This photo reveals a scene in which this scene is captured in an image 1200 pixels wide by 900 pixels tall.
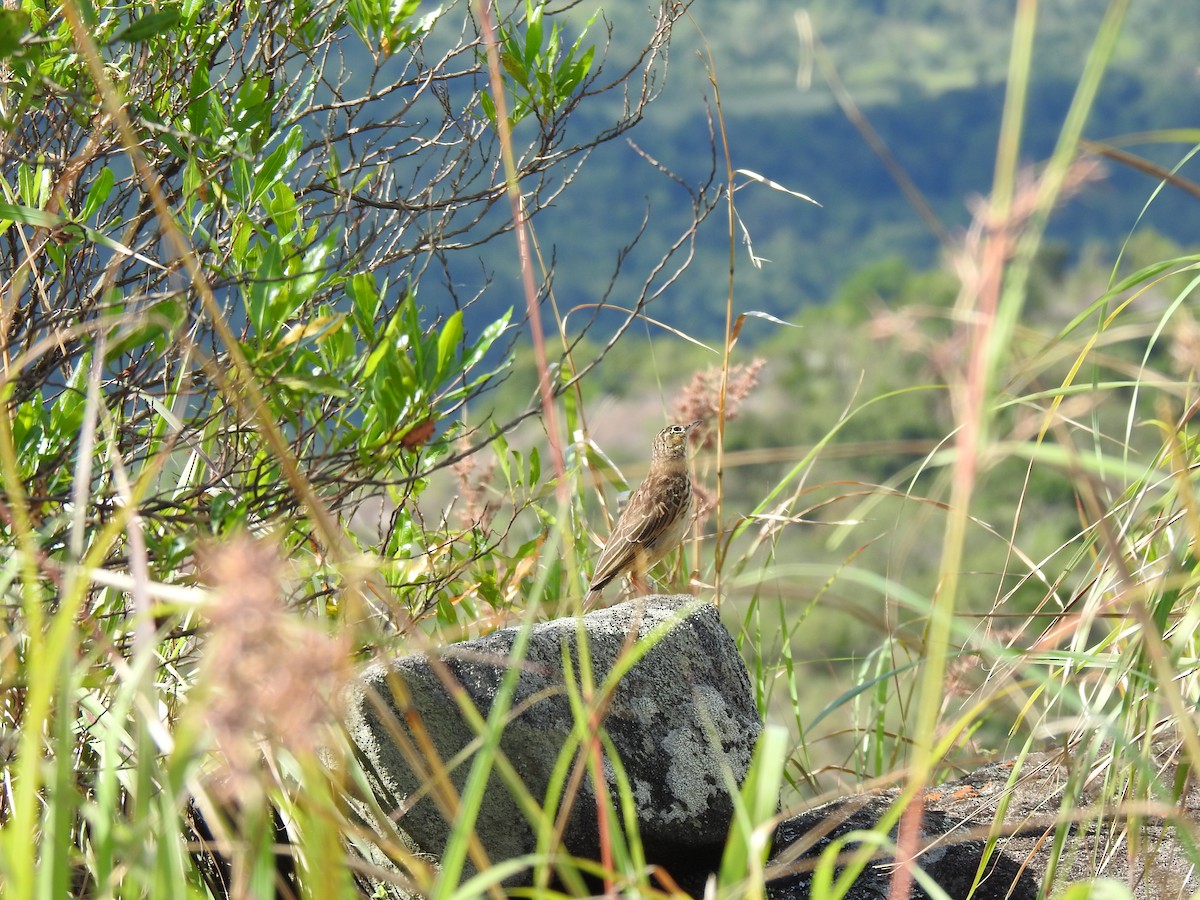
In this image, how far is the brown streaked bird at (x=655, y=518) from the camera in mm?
4383

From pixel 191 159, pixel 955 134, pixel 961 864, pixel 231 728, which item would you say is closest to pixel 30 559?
pixel 231 728

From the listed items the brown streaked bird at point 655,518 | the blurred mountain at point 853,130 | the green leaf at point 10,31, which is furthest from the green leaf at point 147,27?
the blurred mountain at point 853,130

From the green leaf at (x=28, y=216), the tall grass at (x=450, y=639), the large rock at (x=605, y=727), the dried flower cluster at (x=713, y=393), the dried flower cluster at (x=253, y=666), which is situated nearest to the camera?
the dried flower cluster at (x=253, y=666)

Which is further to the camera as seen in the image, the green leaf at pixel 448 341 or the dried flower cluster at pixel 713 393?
the dried flower cluster at pixel 713 393

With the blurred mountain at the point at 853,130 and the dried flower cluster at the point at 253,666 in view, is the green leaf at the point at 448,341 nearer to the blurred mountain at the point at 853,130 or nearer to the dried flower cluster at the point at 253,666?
the dried flower cluster at the point at 253,666

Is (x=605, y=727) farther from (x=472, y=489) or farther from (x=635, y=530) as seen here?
(x=635, y=530)

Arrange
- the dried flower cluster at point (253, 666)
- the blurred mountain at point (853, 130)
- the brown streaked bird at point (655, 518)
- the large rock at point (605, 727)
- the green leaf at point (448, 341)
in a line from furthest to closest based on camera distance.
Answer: the blurred mountain at point (853, 130) < the brown streaked bird at point (655, 518) < the large rock at point (605, 727) < the green leaf at point (448, 341) < the dried flower cluster at point (253, 666)

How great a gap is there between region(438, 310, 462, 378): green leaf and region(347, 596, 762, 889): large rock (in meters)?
0.53

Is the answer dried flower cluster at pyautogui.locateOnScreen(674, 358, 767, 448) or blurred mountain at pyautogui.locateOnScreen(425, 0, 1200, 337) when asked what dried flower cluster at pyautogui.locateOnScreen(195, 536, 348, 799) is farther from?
blurred mountain at pyautogui.locateOnScreen(425, 0, 1200, 337)

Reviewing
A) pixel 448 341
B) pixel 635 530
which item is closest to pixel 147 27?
pixel 448 341

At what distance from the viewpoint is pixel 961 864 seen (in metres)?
2.73

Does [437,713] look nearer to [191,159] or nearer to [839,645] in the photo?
[191,159]

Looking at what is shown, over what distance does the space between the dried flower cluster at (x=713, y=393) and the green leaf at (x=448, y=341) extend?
1.48 metres

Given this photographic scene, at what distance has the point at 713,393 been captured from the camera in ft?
13.0
